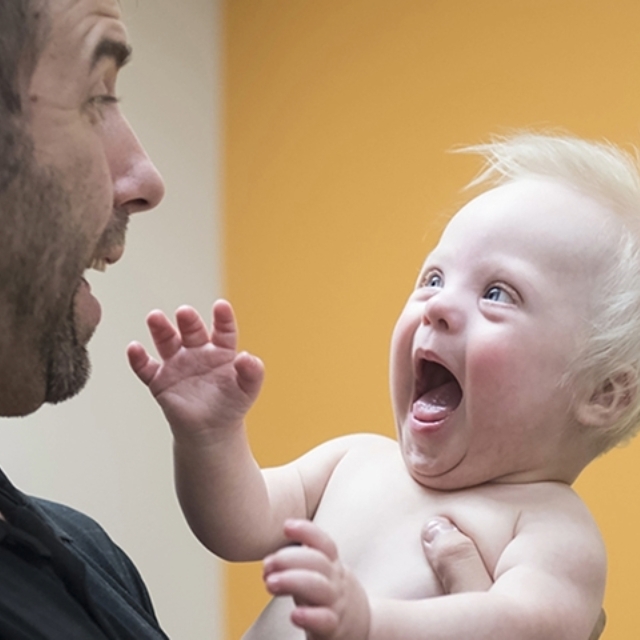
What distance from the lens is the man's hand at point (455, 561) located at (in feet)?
2.67

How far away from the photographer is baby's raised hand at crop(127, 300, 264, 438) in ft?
2.91

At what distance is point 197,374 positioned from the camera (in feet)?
2.95

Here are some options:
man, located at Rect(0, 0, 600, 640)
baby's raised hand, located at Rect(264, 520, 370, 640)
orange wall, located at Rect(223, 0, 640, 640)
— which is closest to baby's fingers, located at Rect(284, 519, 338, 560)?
baby's raised hand, located at Rect(264, 520, 370, 640)

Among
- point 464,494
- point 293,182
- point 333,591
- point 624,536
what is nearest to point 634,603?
point 624,536

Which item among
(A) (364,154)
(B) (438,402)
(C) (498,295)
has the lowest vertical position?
(B) (438,402)

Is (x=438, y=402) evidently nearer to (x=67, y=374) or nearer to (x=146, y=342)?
(x=67, y=374)

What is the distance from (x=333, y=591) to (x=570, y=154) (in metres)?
0.52

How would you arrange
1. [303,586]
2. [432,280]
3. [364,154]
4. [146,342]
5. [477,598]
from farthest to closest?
1. [364,154]
2. [146,342]
3. [432,280]
4. [477,598]
5. [303,586]

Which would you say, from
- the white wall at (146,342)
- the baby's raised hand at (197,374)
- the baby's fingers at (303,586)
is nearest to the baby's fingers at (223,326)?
the baby's raised hand at (197,374)

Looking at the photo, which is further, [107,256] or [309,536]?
[107,256]

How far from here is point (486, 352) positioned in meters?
0.89

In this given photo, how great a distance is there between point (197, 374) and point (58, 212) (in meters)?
0.19

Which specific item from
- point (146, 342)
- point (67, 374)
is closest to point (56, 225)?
point (67, 374)

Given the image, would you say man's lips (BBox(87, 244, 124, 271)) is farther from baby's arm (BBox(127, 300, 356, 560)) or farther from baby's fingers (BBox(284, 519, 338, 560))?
baby's fingers (BBox(284, 519, 338, 560))
